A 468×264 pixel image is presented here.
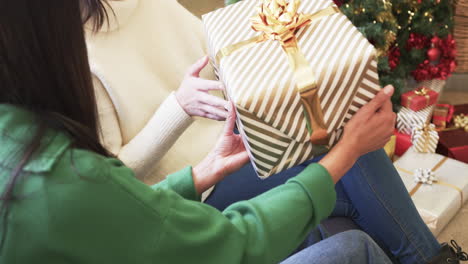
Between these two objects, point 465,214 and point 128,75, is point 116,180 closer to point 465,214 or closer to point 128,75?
point 128,75

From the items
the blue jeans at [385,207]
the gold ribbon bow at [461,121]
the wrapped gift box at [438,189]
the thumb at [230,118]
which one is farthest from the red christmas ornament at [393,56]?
the thumb at [230,118]

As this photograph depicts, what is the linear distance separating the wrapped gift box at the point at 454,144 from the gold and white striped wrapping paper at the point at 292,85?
830 mm

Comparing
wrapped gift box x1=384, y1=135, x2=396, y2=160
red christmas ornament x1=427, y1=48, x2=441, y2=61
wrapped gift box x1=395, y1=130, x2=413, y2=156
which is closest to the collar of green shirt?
wrapped gift box x1=384, y1=135, x2=396, y2=160

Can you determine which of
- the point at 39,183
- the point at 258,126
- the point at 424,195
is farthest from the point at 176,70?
the point at 424,195

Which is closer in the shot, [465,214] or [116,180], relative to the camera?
[116,180]

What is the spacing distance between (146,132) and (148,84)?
0.13 m

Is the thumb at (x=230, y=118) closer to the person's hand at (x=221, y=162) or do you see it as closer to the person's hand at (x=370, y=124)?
the person's hand at (x=221, y=162)

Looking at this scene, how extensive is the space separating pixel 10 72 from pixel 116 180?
163 millimetres

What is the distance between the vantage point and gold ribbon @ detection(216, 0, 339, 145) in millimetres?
647

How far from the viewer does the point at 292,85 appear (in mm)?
646

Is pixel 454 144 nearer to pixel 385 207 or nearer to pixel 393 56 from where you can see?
pixel 393 56

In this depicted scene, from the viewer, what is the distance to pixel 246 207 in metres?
0.59

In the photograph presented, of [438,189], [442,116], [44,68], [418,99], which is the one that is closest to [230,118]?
[44,68]

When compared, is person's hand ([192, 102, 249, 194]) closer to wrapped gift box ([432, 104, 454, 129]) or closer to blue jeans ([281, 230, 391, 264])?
blue jeans ([281, 230, 391, 264])
